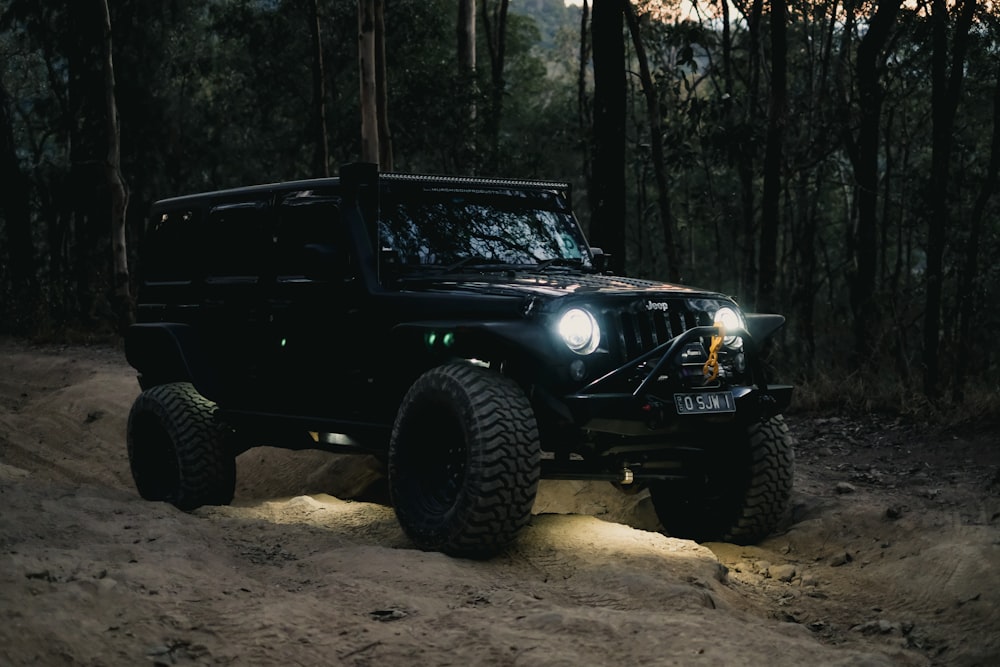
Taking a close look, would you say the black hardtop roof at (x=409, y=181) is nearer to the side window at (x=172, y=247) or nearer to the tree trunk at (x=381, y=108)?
the side window at (x=172, y=247)

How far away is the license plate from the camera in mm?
5883

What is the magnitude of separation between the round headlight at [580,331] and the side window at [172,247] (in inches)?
136

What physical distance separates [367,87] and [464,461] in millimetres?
12213

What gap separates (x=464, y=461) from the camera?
6.12m

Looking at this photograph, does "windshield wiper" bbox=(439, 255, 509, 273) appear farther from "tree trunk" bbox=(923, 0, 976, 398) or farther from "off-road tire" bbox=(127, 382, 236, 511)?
"tree trunk" bbox=(923, 0, 976, 398)

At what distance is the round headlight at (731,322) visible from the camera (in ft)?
20.6

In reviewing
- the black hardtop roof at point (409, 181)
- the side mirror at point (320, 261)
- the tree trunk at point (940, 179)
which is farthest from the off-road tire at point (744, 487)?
the tree trunk at point (940, 179)

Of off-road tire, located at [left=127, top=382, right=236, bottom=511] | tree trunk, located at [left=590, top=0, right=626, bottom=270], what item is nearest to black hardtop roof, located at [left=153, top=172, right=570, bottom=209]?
off-road tire, located at [left=127, top=382, right=236, bottom=511]

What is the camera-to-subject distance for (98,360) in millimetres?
17531

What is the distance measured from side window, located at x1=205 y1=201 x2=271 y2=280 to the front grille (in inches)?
107

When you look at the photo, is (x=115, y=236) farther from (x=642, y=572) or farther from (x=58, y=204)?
(x=642, y=572)

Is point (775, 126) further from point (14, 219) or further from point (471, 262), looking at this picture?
point (14, 219)

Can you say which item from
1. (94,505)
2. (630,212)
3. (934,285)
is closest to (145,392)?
(94,505)

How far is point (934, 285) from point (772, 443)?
27.2ft
